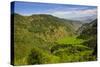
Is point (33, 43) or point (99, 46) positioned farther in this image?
point (99, 46)

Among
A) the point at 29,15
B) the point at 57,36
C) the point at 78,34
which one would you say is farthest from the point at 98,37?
the point at 29,15

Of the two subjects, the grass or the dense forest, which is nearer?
the dense forest

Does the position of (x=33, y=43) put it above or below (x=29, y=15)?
below

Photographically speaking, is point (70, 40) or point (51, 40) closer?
point (51, 40)

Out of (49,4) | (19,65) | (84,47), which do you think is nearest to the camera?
(19,65)

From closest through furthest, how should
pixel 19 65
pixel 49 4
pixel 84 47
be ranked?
pixel 19 65 → pixel 49 4 → pixel 84 47

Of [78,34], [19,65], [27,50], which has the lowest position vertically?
[19,65]

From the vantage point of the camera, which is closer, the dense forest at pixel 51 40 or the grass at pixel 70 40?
the dense forest at pixel 51 40

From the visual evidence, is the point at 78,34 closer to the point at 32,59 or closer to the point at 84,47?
the point at 84,47
